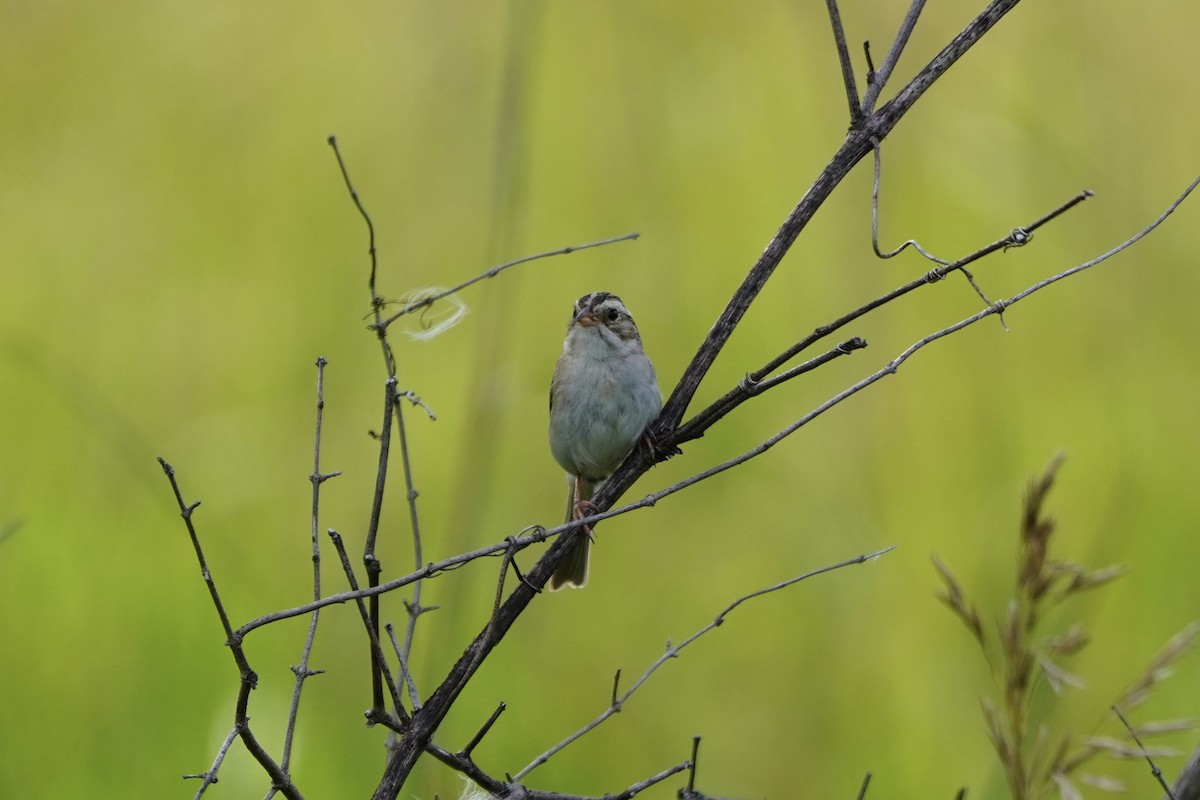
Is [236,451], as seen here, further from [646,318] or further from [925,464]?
[925,464]

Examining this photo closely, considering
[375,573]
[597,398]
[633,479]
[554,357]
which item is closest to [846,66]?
[633,479]

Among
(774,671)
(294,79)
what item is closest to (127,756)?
(774,671)

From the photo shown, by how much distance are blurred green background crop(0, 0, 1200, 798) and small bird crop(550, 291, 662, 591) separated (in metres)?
0.20

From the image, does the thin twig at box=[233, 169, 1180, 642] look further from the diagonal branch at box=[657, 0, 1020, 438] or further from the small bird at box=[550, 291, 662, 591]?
the small bird at box=[550, 291, 662, 591]

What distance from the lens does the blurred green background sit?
3566mm

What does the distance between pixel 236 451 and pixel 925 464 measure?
251cm

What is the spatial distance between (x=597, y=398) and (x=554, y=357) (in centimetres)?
138

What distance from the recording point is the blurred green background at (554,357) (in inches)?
140

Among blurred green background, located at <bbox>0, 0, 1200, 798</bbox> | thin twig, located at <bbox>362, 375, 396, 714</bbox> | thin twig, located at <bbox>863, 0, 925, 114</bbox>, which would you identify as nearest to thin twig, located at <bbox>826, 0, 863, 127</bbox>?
thin twig, located at <bbox>863, 0, 925, 114</bbox>

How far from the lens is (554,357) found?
16.5ft

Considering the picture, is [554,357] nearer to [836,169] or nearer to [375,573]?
[836,169]

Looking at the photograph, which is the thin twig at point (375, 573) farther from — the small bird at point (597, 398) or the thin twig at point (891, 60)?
the small bird at point (597, 398)

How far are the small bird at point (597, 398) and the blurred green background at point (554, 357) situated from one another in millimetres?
202

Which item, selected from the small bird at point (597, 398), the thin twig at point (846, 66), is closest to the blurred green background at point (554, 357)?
the small bird at point (597, 398)
